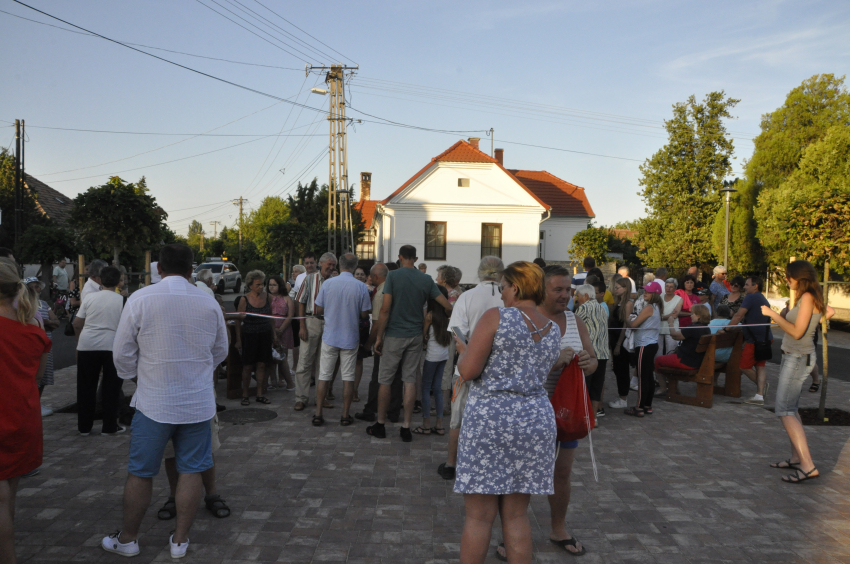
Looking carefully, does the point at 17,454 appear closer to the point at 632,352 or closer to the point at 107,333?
the point at 107,333

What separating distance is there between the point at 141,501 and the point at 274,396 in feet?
16.5

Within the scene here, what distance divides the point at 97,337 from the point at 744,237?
89.3 feet

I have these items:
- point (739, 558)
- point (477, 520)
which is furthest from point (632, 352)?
point (477, 520)

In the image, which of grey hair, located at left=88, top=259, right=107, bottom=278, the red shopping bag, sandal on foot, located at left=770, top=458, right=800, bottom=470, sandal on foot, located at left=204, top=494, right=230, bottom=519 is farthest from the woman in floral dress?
grey hair, located at left=88, top=259, right=107, bottom=278

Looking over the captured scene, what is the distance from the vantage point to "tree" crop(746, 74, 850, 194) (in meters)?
27.4

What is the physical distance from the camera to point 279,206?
76375 millimetres

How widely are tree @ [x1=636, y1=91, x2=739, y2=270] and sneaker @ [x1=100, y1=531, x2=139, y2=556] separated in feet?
103

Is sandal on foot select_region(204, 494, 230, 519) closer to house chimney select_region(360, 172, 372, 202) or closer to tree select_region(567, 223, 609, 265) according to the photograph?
tree select_region(567, 223, 609, 265)

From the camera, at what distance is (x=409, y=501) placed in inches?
187

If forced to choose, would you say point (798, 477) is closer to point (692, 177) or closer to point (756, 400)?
point (756, 400)

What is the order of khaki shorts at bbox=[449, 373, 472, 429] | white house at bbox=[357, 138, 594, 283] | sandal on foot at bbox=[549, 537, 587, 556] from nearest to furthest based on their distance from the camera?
sandal on foot at bbox=[549, 537, 587, 556] → khaki shorts at bbox=[449, 373, 472, 429] → white house at bbox=[357, 138, 594, 283]

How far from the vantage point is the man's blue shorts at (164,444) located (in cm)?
361

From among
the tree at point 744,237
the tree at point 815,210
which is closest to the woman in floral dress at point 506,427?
the tree at point 815,210

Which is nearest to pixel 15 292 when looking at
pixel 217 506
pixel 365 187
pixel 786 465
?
pixel 217 506
